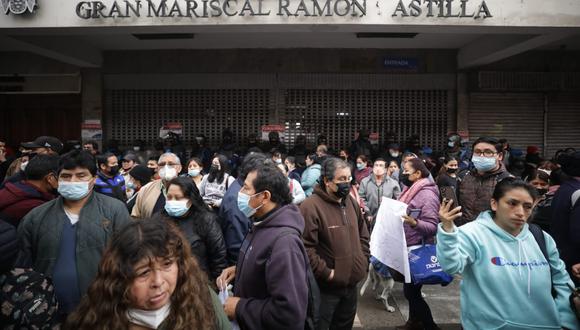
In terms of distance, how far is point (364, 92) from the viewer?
418 inches

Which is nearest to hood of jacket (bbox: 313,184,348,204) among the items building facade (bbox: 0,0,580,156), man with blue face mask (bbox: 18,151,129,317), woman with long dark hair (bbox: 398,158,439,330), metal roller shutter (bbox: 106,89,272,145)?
woman with long dark hair (bbox: 398,158,439,330)

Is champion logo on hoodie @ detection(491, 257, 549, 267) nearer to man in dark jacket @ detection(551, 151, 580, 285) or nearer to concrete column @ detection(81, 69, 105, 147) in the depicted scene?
man in dark jacket @ detection(551, 151, 580, 285)

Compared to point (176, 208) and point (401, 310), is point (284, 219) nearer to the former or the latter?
point (176, 208)

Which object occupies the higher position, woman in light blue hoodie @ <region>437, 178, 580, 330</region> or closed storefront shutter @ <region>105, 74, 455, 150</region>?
closed storefront shutter @ <region>105, 74, 455, 150</region>

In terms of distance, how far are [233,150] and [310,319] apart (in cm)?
749

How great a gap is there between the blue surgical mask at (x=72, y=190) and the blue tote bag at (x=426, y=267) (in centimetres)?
287

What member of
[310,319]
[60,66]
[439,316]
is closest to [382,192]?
[439,316]

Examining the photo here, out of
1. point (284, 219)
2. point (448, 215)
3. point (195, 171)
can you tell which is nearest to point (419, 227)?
point (448, 215)

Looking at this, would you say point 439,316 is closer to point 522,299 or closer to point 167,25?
point 522,299

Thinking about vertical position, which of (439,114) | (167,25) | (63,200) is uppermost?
(167,25)

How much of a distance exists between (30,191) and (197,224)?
132 cm

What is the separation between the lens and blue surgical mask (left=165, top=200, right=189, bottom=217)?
10.2 ft

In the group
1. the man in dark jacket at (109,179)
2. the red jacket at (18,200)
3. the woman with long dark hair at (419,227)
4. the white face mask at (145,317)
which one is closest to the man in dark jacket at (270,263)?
the white face mask at (145,317)

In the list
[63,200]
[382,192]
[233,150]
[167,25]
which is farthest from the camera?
[233,150]
